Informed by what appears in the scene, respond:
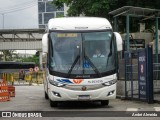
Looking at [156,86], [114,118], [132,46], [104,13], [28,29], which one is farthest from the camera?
[28,29]

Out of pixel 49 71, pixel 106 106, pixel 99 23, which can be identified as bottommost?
pixel 106 106

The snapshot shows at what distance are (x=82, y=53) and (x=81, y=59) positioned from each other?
0.24m

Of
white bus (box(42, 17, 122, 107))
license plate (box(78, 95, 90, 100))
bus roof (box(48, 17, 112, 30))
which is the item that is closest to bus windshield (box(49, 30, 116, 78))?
white bus (box(42, 17, 122, 107))

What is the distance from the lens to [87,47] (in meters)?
17.3

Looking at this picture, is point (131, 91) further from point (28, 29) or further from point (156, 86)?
point (28, 29)

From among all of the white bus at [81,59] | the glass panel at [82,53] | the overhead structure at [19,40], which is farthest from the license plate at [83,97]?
the overhead structure at [19,40]

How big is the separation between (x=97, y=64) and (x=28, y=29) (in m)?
63.9

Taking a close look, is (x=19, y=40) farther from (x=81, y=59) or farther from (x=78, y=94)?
(x=78, y=94)

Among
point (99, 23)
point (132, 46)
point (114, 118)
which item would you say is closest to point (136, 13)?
point (132, 46)

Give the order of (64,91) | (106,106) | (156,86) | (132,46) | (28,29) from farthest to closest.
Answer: (28,29), (132,46), (156,86), (106,106), (64,91)

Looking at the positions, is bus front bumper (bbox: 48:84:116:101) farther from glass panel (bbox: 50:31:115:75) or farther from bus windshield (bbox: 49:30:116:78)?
glass panel (bbox: 50:31:115:75)

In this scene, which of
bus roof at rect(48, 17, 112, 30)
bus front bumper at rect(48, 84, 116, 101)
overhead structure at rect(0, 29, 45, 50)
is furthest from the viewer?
overhead structure at rect(0, 29, 45, 50)

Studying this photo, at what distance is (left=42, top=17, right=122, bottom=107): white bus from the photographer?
663 inches

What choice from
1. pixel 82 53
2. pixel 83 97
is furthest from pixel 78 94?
pixel 82 53
